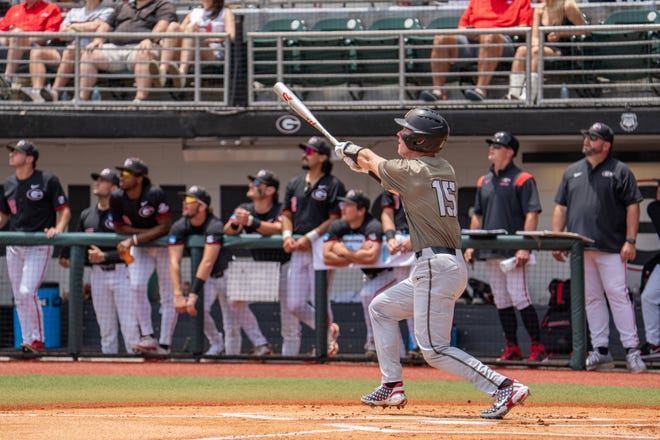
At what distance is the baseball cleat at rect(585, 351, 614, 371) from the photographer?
10.4 meters

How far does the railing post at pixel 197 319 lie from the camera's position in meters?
11.0

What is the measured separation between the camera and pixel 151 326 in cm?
1128

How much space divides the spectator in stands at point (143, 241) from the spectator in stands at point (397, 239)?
227 cm

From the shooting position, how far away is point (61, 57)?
14367mm

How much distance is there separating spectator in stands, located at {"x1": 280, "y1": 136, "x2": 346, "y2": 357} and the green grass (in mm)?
1533

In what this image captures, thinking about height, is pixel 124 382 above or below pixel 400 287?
below

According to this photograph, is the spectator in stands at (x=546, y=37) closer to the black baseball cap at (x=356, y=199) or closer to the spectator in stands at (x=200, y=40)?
the black baseball cap at (x=356, y=199)

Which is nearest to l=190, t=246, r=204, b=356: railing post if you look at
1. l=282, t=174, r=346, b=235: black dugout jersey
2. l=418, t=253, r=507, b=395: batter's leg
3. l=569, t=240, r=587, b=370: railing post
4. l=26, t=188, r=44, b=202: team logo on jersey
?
l=282, t=174, r=346, b=235: black dugout jersey

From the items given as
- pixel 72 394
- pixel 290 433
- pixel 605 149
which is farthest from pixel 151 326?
pixel 290 433

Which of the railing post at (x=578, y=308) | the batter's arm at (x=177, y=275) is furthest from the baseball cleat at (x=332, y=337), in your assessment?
the railing post at (x=578, y=308)

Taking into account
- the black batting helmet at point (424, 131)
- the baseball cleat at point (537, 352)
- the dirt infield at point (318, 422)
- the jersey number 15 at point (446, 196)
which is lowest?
the baseball cleat at point (537, 352)

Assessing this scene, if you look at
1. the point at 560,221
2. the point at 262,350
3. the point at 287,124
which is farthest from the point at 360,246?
the point at 287,124

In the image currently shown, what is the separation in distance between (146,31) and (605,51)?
5764 mm

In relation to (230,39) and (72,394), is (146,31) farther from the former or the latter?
(72,394)
